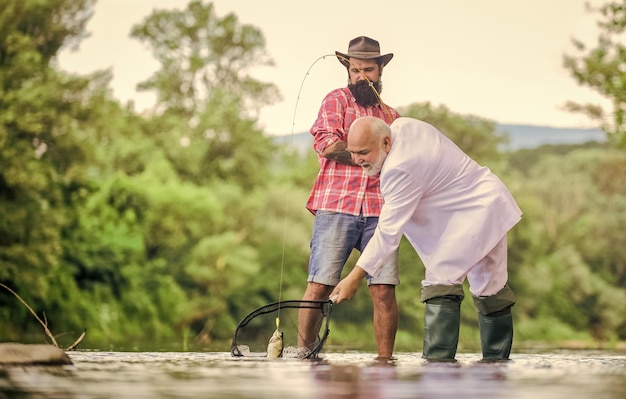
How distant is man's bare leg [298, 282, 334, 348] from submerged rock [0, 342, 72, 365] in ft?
6.98

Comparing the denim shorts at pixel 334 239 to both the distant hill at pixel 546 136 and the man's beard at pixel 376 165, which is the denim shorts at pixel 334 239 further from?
the distant hill at pixel 546 136

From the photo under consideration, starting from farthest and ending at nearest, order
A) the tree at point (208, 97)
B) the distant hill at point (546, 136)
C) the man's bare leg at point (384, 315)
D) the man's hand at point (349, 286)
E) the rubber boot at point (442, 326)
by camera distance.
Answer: the distant hill at point (546, 136) < the tree at point (208, 97) < the man's bare leg at point (384, 315) < the rubber boot at point (442, 326) < the man's hand at point (349, 286)

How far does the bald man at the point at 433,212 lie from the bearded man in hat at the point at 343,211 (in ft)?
1.47

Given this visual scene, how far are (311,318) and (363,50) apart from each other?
6.44 feet

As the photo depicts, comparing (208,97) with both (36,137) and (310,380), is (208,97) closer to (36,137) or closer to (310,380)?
(36,137)

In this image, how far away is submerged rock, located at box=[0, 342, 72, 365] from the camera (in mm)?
6832

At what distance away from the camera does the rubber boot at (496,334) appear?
8.62 meters

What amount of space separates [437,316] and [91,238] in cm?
3041

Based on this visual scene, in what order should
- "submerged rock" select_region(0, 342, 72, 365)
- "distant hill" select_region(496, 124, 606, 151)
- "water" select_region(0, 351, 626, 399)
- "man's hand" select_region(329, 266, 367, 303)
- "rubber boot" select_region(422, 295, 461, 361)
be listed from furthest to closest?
"distant hill" select_region(496, 124, 606, 151) < "rubber boot" select_region(422, 295, 461, 361) < "man's hand" select_region(329, 266, 367, 303) < "submerged rock" select_region(0, 342, 72, 365) < "water" select_region(0, 351, 626, 399)

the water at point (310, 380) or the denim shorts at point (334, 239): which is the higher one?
the denim shorts at point (334, 239)

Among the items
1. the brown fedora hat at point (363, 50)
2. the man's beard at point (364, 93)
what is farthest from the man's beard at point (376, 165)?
the brown fedora hat at point (363, 50)

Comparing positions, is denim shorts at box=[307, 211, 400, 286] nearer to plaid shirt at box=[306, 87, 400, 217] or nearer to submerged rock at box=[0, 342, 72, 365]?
plaid shirt at box=[306, 87, 400, 217]

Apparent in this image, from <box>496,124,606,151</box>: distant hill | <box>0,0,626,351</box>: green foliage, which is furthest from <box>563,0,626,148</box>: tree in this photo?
<box>496,124,606,151</box>: distant hill

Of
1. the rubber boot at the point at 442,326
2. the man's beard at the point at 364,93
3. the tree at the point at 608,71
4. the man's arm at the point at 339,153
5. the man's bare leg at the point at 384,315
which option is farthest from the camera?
the tree at the point at 608,71
